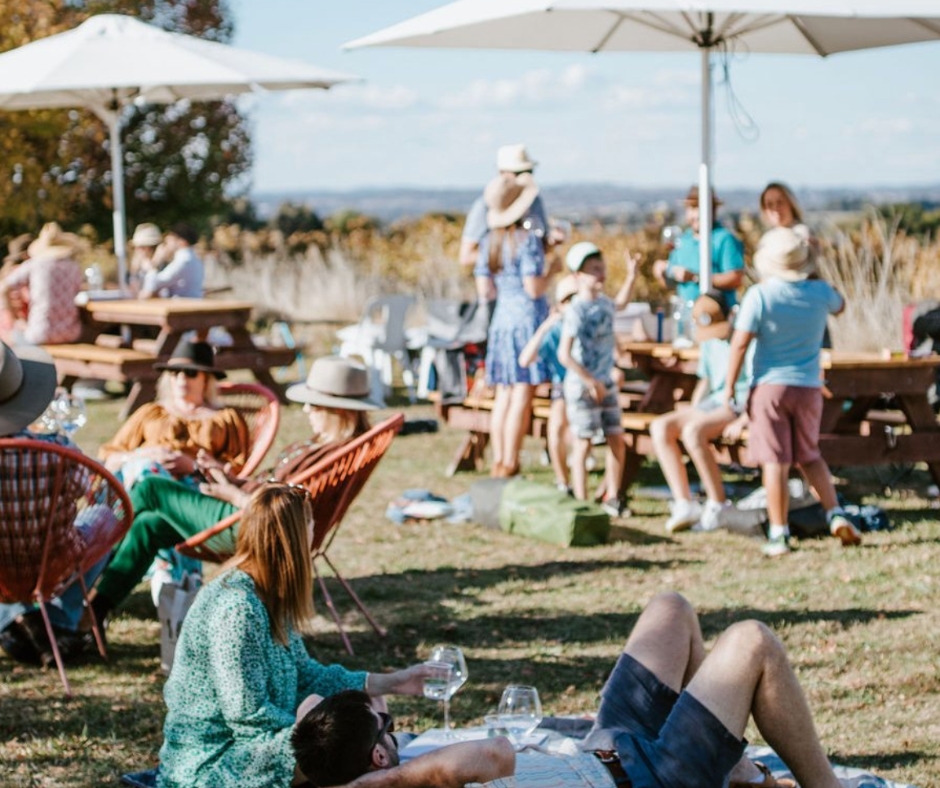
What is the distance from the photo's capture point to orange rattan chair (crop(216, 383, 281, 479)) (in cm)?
664

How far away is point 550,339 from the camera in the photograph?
856 cm

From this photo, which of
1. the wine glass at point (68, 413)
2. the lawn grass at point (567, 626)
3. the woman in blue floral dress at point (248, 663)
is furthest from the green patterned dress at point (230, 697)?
the wine glass at point (68, 413)

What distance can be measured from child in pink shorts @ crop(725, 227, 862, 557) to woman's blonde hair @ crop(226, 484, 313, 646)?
4.03 m

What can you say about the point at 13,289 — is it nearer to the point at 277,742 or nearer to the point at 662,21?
the point at 662,21

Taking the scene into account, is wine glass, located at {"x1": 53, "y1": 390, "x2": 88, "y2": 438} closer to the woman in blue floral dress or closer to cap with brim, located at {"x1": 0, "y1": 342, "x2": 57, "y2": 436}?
cap with brim, located at {"x1": 0, "y1": 342, "x2": 57, "y2": 436}

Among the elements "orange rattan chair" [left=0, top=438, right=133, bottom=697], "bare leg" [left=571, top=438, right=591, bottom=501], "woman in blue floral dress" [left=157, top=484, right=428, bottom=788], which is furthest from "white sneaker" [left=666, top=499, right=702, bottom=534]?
"woman in blue floral dress" [left=157, top=484, right=428, bottom=788]

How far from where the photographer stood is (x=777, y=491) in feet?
23.9

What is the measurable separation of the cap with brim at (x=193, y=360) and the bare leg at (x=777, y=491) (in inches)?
110

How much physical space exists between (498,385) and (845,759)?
4543mm

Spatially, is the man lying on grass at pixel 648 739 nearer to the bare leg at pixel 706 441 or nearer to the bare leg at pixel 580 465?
the bare leg at pixel 706 441

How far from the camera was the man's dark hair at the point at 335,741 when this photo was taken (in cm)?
332

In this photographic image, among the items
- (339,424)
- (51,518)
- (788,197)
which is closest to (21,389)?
(51,518)

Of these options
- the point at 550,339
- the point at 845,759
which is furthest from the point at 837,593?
Answer: the point at 550,339

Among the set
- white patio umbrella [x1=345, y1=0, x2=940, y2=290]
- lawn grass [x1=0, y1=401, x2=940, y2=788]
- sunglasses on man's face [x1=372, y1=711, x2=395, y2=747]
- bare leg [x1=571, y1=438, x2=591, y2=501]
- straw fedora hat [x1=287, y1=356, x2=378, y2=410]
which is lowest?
lawn grass [x1=0, y1=401, x2=940, y2=788]
